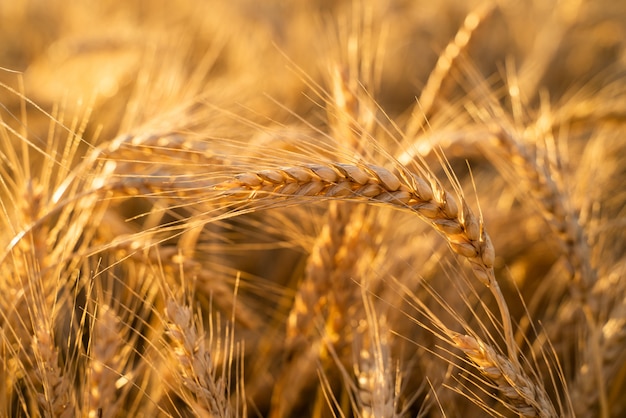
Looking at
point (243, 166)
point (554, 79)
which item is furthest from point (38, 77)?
point (554, 79)

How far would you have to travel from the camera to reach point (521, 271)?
186cm

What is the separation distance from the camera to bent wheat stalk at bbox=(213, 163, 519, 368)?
85cm

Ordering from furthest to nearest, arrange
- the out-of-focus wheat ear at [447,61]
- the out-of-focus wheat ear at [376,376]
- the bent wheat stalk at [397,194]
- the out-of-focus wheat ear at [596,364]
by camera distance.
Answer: the out-of-focus wheat ear at [447,61] < the out-of-focus wheat ear at [596,364] < the out-of-focus wheat ear at [376,376] < the bent wheat stalk at [397,194]

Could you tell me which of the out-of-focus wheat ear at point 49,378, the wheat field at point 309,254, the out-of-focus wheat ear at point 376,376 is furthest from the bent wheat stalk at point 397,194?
the out-of-focus wheat ear at point 49,378

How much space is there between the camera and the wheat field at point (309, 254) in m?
0.91

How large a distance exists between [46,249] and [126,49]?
4.98ft

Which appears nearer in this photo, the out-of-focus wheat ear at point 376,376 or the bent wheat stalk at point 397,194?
the bent wheat stalk at point 397,194

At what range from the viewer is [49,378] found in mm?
916

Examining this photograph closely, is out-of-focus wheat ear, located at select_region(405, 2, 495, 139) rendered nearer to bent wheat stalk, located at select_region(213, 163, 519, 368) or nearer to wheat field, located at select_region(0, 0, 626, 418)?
wheat field, located at select_region(0, 0, 626, 418)

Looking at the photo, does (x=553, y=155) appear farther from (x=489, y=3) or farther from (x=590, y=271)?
(x=489, y=3)

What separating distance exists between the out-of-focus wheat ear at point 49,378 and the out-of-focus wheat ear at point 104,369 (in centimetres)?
4

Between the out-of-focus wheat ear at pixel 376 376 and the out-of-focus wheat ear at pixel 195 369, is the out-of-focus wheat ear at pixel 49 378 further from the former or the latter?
the out-of-focus wheat ear at pixel 376 376

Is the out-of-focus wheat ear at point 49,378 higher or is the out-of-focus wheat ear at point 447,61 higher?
the out-of-focus wheat ear at point 447,61

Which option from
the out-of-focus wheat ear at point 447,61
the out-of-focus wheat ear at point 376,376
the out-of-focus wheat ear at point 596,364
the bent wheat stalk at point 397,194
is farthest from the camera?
the out-of-focus wheat ear at point 447,61
